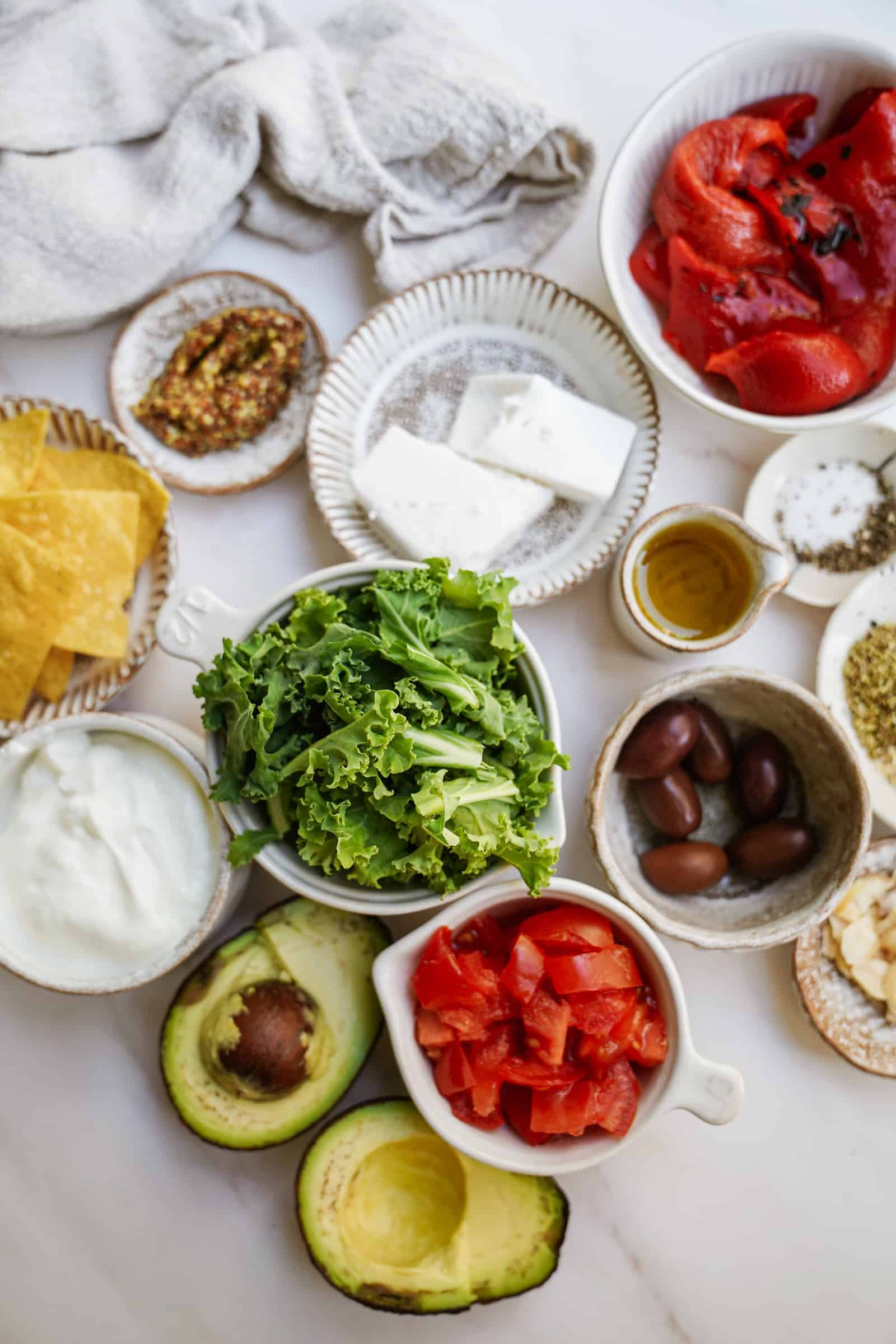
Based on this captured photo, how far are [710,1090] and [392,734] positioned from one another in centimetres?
55

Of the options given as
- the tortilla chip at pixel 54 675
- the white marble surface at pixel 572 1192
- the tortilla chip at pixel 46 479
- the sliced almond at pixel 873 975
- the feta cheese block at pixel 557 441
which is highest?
the feta cheese block at pixel 557 441

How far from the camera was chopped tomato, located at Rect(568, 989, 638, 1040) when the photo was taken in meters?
1.10

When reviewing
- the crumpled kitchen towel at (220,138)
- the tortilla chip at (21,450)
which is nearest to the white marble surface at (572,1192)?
the tortilla chip at (21,450)

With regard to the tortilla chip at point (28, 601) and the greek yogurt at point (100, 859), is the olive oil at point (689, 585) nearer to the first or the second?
the greek yogurt at point (100, 859)

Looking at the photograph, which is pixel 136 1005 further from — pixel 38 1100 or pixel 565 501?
pixel 565 501

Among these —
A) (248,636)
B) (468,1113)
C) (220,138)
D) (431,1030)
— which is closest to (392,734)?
(248,636)

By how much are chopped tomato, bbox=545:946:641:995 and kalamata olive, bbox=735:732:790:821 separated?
1.05ft

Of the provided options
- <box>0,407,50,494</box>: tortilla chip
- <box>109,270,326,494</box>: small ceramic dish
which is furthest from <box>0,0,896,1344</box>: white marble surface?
<box>0,407,50,494</box>: tortilla chip

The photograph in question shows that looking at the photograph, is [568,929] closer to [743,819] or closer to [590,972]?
[590,972]

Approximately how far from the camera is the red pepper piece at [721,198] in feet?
4.17

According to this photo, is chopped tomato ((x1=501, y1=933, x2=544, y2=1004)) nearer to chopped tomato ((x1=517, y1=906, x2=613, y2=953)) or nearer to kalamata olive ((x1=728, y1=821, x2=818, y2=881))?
chopped tomato ((x1=517, y1=906, x2=613, y2=953))

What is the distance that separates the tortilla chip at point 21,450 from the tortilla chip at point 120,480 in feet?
0.13

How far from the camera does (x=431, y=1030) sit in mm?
1129

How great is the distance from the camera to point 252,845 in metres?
1.11
